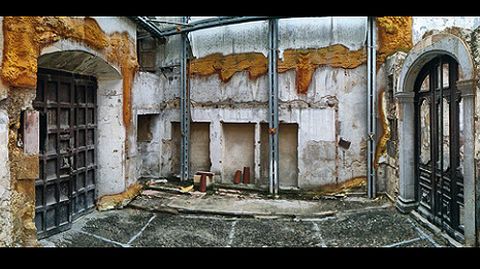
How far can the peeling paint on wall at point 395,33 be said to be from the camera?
7.43 meters

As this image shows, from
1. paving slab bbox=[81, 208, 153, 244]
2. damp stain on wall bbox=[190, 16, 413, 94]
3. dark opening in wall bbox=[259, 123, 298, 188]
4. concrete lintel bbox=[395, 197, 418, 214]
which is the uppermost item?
damp stain on wall bbox=[190, 16, 413, 94]

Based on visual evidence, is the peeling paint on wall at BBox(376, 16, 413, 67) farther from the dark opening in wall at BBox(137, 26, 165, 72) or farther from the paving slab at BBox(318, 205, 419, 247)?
the dark opening in wall at BBox(137, 26, 165, 72)

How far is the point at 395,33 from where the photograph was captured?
24.5 ft

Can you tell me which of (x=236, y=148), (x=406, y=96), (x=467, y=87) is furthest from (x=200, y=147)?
(x=467, y=87)

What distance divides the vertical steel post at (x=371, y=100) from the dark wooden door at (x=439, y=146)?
1281mm

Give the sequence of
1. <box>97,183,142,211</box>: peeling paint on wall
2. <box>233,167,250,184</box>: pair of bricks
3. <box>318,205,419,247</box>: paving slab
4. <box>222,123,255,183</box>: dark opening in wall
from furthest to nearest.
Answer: <box>222,123,255,183</box>: dark opening in wall < <box>233,167,250,184</box>: pair of bricks < <box>97,183,142,211</box>: peeling paint on wall < <box>318,205,419,247</box>: paving slab

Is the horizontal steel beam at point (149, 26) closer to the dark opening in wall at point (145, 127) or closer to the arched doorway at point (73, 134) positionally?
the arched doorway at point (73, 134)

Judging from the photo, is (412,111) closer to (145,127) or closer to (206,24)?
(206,24)

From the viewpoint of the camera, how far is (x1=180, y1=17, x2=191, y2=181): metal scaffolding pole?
346 inches

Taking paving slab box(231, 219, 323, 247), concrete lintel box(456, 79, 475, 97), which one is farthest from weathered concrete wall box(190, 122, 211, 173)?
concrete lintel box(456, 79, 475, 97)

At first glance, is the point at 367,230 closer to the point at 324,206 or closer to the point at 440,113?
the point at 324,206

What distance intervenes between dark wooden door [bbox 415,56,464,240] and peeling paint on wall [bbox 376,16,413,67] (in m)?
1.59

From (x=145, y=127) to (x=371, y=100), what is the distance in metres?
5.44
